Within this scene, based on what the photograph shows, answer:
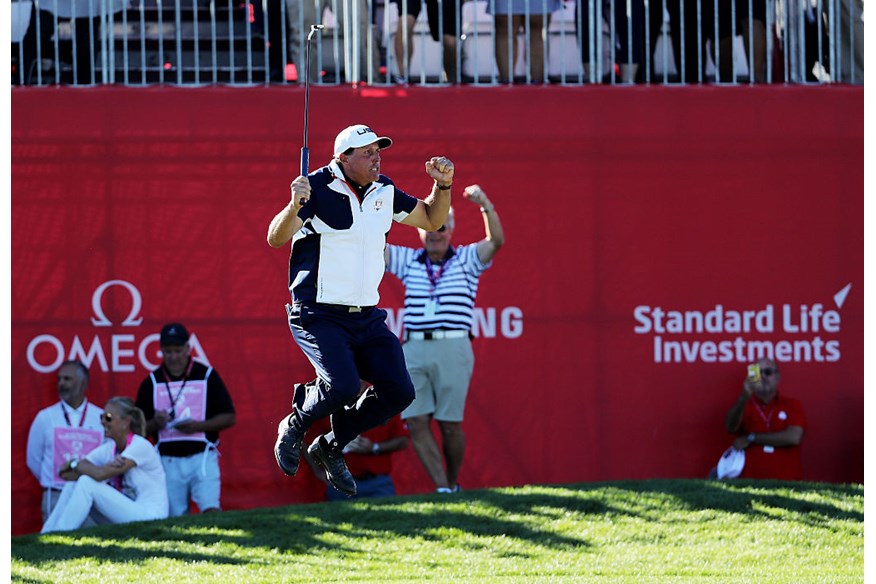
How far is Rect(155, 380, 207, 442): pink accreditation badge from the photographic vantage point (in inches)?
467

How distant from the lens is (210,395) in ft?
39.0

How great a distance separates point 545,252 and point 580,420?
49.1 inches

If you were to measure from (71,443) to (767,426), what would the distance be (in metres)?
4.87

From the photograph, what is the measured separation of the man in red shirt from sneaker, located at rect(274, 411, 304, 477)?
4.85 metres

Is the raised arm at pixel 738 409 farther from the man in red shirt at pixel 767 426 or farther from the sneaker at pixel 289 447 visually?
the sneaker at pixel 289 447

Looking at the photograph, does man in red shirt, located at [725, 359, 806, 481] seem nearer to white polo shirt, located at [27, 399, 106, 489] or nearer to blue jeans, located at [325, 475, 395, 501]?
blue jeans, located at [325, 475, 395, 501]

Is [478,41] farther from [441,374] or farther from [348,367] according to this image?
[348,367]

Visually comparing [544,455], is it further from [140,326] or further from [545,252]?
[140,326]

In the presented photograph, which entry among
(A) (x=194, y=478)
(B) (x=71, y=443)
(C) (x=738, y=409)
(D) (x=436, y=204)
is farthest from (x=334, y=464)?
(C) (x=738, y=409)

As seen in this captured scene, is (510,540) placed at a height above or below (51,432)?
below

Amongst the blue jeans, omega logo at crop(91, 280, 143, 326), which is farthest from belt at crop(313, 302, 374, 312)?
omega logo at crop(91, 280, 143, 326)

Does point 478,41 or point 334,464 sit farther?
point 478,41

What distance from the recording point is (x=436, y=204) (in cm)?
795

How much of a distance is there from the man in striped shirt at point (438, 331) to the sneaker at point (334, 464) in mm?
3349
